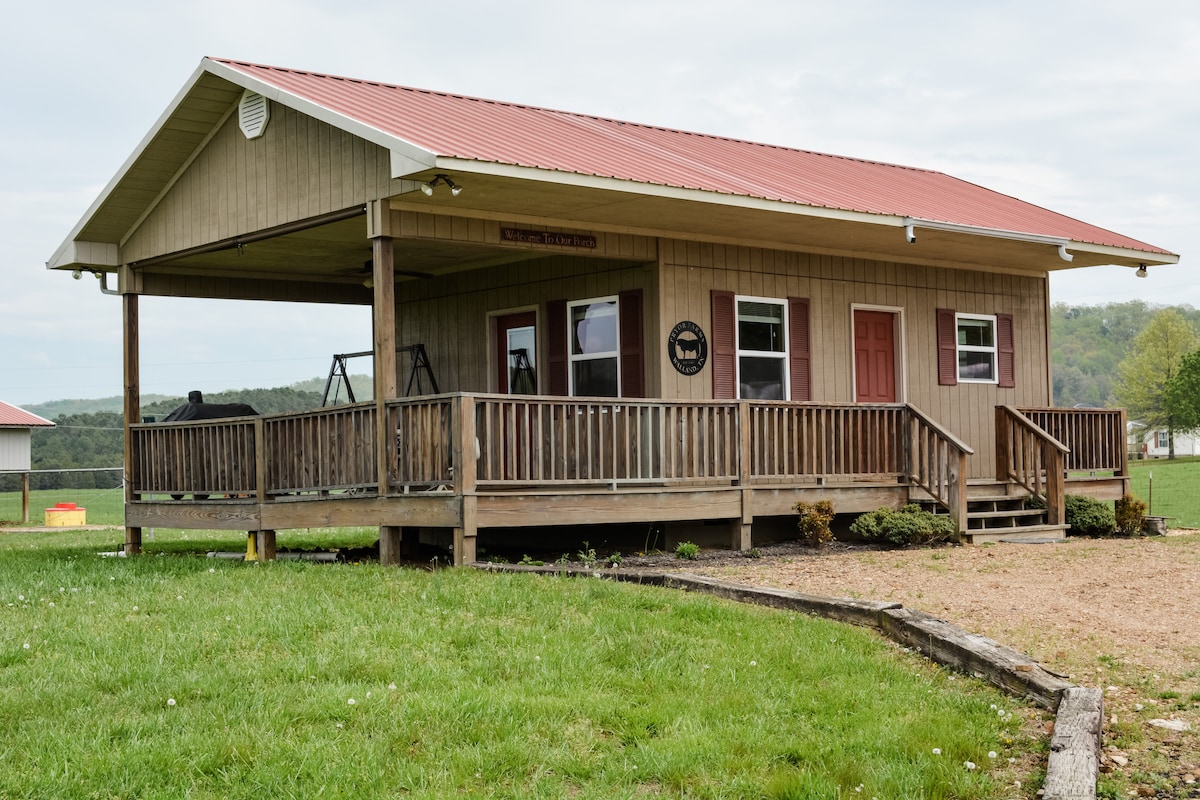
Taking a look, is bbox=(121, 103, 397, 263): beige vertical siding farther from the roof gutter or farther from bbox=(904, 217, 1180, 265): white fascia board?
bbox=(904, 217, 1180, 265): white fascia board

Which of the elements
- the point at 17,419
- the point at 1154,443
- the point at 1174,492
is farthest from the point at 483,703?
the point at 1154,443

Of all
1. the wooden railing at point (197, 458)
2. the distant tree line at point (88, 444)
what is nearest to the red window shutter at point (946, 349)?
the wooden railing at point (197, 458)

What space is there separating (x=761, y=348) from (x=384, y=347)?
525 cm

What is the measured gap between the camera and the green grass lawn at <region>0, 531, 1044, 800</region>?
5570 mm

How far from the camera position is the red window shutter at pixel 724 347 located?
15.2 m

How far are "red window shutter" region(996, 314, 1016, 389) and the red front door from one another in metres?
2.03

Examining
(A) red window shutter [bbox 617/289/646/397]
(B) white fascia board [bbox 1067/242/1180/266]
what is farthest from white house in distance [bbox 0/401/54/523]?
(B) white fascia board [bbox 1067/242/1180/266]

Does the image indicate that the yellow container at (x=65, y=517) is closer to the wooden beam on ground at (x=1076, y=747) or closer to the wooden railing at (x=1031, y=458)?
the wooden railing at (x=1031, y=458)

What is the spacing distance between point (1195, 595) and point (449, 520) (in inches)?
244

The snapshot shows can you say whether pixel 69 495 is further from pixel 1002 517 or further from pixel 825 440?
pixel 1002 517

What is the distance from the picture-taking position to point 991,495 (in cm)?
1591

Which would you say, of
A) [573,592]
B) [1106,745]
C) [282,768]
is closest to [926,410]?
[573,592]

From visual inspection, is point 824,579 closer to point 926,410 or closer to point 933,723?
point 933,723

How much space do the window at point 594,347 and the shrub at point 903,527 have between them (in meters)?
3.15
